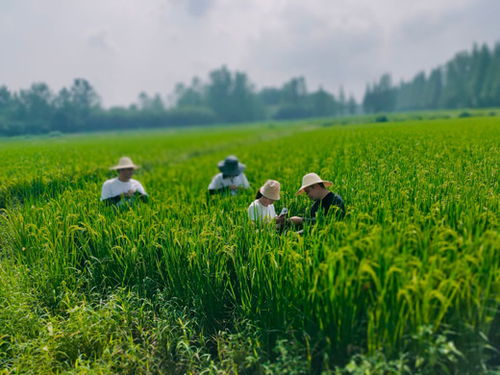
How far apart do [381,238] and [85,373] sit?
8.75 ft

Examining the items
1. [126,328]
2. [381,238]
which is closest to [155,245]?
[126,328]

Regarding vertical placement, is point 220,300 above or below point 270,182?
below

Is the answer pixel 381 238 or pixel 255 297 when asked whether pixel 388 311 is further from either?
pixel 255 297

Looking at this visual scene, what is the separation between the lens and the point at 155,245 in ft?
12.8

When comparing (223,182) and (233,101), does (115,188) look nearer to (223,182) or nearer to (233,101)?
(223,182)

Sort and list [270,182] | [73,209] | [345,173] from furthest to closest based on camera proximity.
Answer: [345,173], [73,209], [270,182]

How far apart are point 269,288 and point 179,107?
3964 inches

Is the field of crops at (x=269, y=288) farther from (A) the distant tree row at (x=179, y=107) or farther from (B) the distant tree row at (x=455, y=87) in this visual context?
(B) the distant tree row at (x=455, y=87)

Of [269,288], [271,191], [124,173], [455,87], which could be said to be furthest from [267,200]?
[455,87]

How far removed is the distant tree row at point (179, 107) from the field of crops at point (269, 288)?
10.5 ft

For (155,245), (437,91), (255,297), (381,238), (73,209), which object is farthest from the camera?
(437,91)

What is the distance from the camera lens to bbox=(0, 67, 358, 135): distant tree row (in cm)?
766

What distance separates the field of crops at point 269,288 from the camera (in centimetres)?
243

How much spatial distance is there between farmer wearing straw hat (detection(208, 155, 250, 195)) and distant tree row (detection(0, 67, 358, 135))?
4.23 meters
